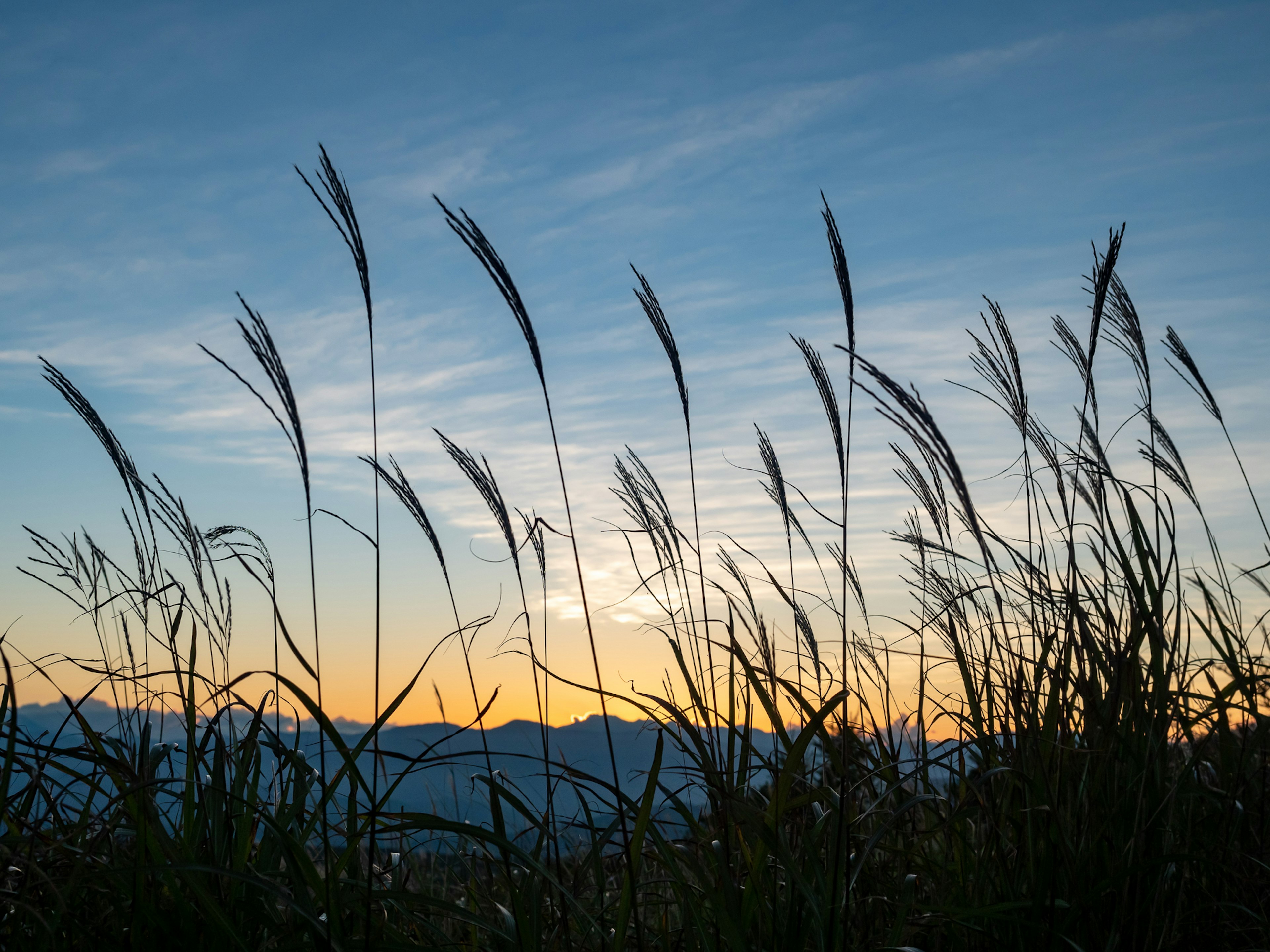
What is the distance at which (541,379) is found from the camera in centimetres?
168

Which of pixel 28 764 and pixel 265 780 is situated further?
pixel 265 780

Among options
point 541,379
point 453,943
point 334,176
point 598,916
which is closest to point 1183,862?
point 598,916

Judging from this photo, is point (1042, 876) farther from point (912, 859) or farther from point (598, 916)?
point (598, 916)

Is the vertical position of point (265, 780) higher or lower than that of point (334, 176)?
lower

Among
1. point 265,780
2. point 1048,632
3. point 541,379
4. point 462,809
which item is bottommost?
point 462,809

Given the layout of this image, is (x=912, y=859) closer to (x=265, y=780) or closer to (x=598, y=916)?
(x=598, y=916)

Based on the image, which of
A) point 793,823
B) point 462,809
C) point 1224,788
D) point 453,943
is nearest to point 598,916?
point 453,943

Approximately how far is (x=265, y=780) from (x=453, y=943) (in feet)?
5.24

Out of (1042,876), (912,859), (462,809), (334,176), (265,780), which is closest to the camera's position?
(1042,876)

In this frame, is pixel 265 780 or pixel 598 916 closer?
pixel 598 916

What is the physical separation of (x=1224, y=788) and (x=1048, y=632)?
21.8 inches

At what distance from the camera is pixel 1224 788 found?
2.13 m

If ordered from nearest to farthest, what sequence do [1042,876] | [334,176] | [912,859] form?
[1042,876]
[334,176]
[912,859]

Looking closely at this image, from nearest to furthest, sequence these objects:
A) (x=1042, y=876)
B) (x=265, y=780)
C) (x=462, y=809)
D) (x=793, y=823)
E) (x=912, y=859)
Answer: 1. (x=1042, y=876)
2. (x=793, y=823)
3. (x=912, y=859)
4. (x=265, y=780)
5. (x=462, y=809)
